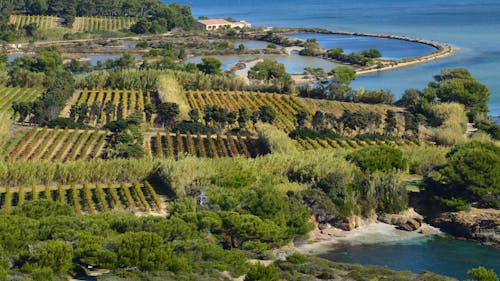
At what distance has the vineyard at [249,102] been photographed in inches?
2598

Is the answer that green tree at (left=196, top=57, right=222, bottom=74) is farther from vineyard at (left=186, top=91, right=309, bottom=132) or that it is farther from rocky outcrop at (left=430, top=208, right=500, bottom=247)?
rocky outcrop at (left=430, top=208, right=500, bottom=247)

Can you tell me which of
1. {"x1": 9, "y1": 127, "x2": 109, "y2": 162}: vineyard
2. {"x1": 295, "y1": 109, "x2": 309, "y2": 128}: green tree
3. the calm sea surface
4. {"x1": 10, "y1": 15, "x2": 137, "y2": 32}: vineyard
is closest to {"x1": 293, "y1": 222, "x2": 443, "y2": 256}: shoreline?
the calm sea surface

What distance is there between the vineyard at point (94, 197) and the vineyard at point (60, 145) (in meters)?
6.35

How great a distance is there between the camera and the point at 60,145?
51.2 meters

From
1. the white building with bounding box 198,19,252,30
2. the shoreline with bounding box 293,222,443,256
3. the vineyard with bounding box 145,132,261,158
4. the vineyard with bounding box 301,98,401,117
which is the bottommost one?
the shoreline with bounding box 293,222,443,256

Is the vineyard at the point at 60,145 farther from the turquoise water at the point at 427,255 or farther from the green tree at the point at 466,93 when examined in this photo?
the green tree at the point at 466,93

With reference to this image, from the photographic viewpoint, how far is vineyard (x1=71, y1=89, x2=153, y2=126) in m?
62.0

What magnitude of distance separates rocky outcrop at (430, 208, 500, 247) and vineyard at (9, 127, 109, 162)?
22396 millimetres

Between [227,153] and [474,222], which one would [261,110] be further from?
[474,222]

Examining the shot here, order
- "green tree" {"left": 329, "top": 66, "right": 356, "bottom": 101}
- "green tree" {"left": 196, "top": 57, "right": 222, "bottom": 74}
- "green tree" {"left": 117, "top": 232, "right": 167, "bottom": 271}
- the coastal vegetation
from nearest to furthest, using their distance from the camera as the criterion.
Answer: "green tree" {"left": 117, "top": 232, "right": 167, "bottom": 271} < "green tree" {"left": 329, "top": 66, "right": 356, "bottom": 101} < "green tree" {"left": 196, "top": 57, "right": 222, "bottom": 74} < the coastal vegetation

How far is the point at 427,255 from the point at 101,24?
116 meters

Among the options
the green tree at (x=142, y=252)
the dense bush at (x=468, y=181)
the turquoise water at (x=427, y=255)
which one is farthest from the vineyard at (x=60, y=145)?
the dense bush at (x=468, y=181)

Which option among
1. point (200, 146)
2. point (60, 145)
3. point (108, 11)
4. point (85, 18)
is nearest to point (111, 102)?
point (60, 145)

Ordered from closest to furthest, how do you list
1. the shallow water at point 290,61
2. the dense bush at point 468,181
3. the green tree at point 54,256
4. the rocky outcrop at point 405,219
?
the green tree at point 54,256 < the rocky outcrop at point 405,219 < the dense bush at point 468,181 < the shallow water at point 290,61
